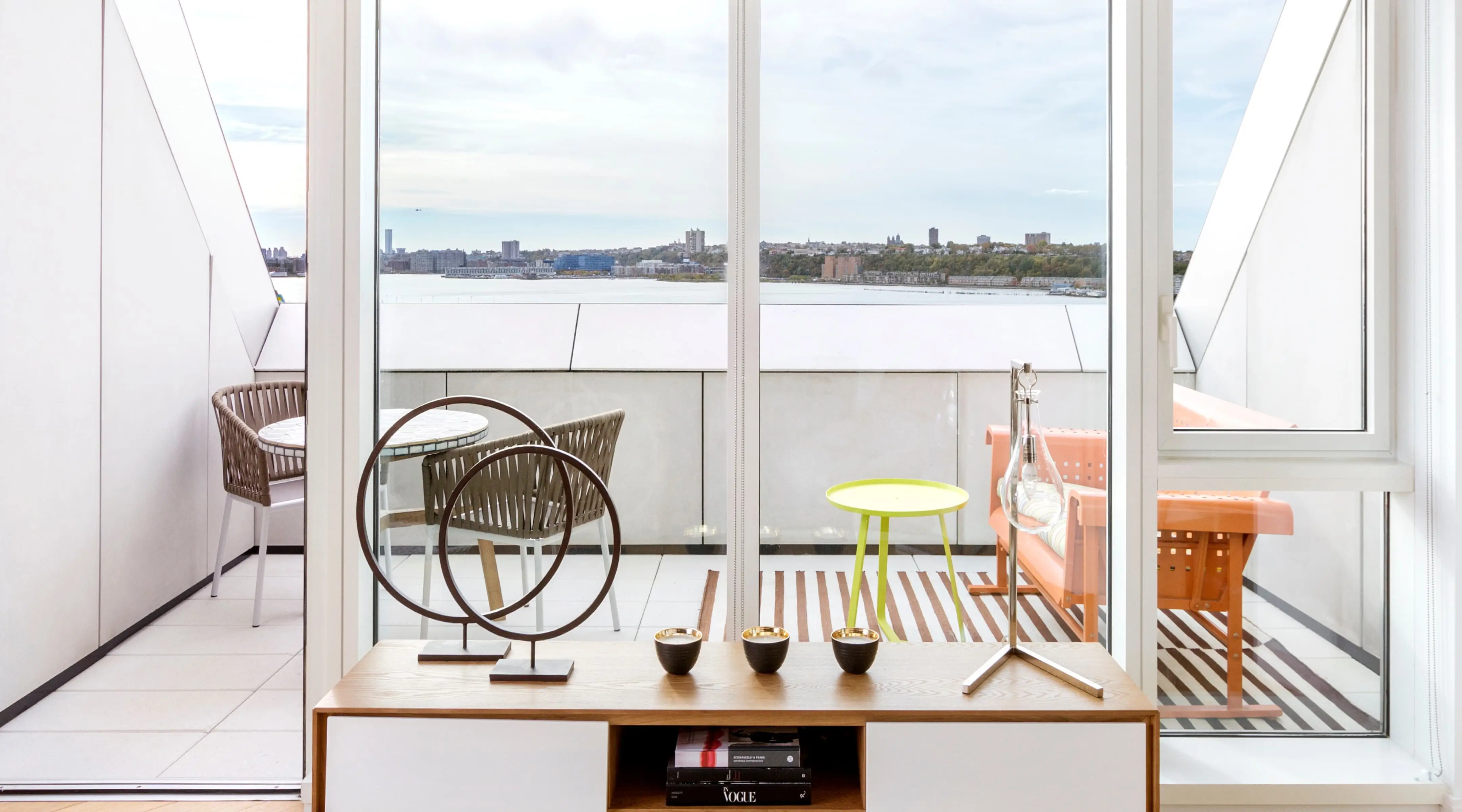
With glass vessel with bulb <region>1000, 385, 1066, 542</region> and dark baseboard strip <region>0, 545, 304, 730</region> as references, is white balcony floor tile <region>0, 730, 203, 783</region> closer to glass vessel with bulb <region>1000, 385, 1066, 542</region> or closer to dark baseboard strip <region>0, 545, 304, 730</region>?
dark baseboard strip <region>0, 545, 304, 730</region>

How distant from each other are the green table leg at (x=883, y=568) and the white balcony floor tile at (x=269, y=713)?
65.3 inches

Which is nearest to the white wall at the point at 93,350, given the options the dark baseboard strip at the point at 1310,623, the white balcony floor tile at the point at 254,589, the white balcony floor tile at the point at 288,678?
the white balcony floor tile at the point at 254,589

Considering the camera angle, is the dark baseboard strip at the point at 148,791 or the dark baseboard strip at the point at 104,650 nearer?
the dark baseboard strip at the point at 148,791

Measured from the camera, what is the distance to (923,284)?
7.52 feet

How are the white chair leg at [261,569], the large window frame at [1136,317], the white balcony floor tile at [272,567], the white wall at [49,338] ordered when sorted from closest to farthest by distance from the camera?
the large window frame at [1136,317] < the white wall at [49,338] < the white chair leg at [261,569] < the white balcony floor tile at [272,567]

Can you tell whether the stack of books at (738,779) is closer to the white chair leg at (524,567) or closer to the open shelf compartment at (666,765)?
the open shelf compartment at (666,765)

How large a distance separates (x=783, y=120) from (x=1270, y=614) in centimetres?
176

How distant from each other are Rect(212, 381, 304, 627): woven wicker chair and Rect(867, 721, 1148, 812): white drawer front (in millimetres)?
2498

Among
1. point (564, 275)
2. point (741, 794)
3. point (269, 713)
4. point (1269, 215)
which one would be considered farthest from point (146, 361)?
point (1269, 215)

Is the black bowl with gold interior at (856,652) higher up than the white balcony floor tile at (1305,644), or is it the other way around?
the black bowl with gold interior at (856,652)

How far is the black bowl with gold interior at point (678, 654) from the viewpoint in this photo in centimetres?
186

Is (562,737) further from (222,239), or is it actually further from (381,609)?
(222,239)

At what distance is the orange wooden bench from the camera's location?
2277 millimetres

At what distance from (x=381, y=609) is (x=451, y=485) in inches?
14.8
